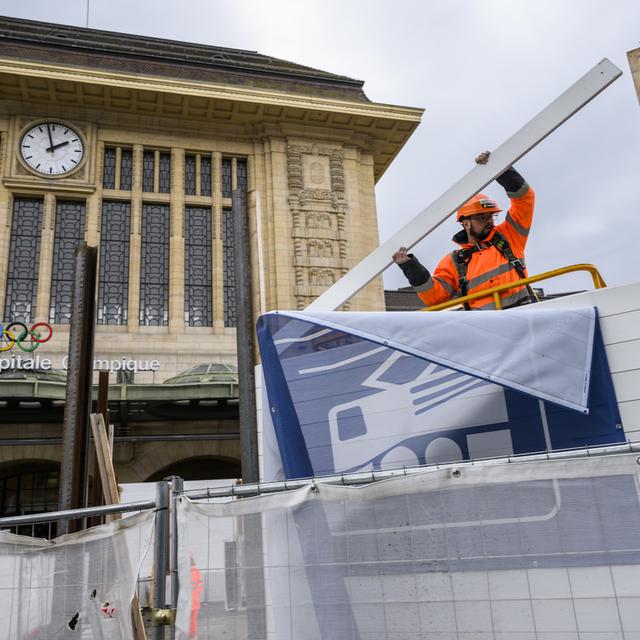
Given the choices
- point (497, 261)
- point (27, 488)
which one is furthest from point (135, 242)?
point (497, 261)

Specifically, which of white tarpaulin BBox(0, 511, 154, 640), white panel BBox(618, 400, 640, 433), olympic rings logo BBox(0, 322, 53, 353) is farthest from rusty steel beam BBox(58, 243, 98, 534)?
olympic rings logo BBox(0, 322, 53, 353)

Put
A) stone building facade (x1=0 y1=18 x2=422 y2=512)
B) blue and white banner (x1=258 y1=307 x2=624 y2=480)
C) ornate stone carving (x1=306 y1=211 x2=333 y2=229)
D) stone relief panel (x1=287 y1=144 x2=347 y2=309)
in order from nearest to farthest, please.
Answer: blue and white banner (x1=258 y1=307 x2=624 y2=480) < stone building facade (x1=0 y1=18 x2=422 y2=512) < stone relief panel (x1=287 y1=144 x2=347 y2=309) < ornate stone carving (x1=306 y1=211 x2=333 y2=229)

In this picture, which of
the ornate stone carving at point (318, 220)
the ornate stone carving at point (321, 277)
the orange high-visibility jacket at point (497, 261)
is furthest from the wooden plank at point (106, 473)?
the ornate stone carving at point (318, 220)

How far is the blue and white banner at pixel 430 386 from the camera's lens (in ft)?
18.3

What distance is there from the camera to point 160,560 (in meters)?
3.53

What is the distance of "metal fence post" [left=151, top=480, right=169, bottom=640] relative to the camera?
3.45 meters

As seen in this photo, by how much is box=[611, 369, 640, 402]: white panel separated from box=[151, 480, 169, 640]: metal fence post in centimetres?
412

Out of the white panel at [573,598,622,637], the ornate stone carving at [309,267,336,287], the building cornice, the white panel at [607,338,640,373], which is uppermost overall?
the building cornice

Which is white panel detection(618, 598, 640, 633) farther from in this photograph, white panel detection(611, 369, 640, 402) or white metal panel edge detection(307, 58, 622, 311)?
white metal panel edge detection(307, 58, 622, 311)

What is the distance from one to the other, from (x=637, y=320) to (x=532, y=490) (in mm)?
3427

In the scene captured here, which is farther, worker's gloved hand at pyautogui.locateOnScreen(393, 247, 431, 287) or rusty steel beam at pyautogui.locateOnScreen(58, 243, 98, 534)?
worker's gloved hand at pyautogui.locateOnScreen(393, 247, 431, 287)

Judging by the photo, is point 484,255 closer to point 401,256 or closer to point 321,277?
point 401,256

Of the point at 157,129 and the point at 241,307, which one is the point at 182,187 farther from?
the point at 241,307

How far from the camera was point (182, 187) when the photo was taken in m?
26.0
